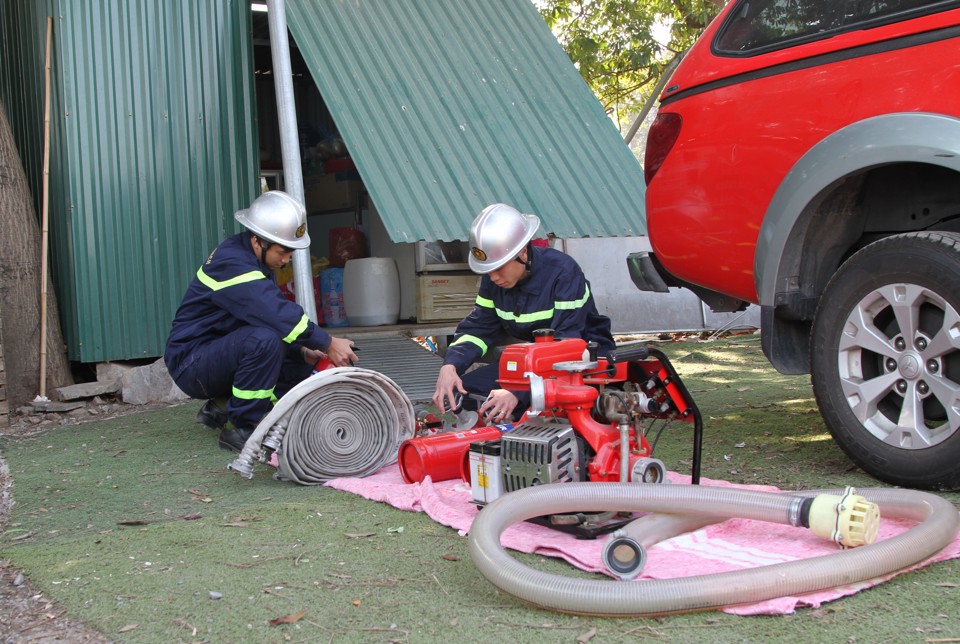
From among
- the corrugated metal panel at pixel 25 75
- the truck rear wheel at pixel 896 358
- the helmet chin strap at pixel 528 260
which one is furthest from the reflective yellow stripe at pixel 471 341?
the corrugated metal panel at pixel 25 75

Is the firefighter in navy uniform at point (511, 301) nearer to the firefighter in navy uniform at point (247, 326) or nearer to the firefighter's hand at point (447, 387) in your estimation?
the firefighter's hand at point (447, 387)

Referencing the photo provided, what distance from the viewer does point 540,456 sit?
3.36m

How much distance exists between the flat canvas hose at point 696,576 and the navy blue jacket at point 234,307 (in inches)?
90.4

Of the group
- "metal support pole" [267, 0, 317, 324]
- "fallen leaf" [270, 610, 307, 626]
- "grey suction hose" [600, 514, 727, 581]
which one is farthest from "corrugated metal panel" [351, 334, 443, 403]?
"fallen leaf" [270, 610, 307, 626]

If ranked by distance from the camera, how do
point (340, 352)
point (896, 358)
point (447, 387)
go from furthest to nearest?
point (340, 352) < point (447, 387) < point (896, 358)

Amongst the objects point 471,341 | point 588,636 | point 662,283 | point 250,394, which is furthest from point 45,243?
point 588,636

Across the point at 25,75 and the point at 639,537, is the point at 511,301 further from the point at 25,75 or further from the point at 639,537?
the point at 25,75

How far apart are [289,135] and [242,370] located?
2.29m

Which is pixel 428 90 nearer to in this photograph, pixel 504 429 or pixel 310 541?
pixel 504 429

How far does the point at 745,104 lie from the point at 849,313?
1034 millimetres

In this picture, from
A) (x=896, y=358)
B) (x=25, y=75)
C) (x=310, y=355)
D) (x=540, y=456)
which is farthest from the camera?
(x=25, y=75)

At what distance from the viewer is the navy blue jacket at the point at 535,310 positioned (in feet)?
15.3

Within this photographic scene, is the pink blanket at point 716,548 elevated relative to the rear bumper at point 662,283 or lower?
lower

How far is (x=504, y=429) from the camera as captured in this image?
419 cm
